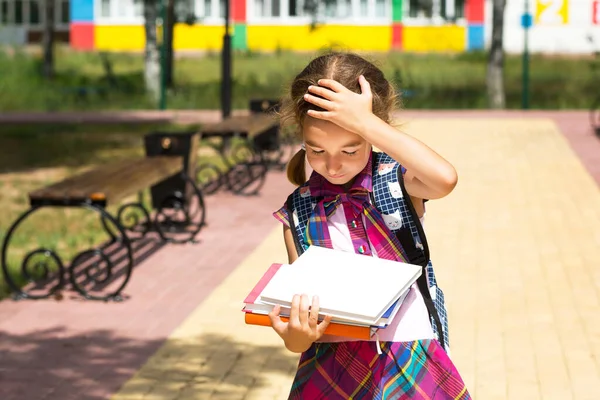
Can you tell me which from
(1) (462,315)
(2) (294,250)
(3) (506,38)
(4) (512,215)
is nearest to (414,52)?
(3) (506,38)

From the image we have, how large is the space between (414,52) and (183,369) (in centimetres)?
3593

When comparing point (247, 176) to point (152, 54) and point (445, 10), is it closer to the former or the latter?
point (152, 54)

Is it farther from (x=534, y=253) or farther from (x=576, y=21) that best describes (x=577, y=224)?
(x=576, y=21)

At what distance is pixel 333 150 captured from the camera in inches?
115

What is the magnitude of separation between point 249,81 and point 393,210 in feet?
87.5

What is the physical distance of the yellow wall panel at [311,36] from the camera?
43.1m

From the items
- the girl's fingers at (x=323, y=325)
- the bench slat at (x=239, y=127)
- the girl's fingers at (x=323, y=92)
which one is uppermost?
the girl's fingers at (x=323, y=92)

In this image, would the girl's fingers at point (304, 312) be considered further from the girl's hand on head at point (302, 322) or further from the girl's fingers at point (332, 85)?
the girl's fingers at point (332, 85)

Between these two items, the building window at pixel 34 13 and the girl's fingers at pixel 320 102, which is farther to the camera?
the building window at pixel 34 13

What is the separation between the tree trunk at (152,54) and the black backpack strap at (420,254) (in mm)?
23446

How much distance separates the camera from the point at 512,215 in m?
10.6

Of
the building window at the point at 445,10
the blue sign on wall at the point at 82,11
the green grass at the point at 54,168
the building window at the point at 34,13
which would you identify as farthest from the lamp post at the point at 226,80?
the building window at the point at 34,13

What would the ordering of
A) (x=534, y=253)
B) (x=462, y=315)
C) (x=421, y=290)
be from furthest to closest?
(x=534, y=253) → (x=462, y=315) → (x=421, y=290)

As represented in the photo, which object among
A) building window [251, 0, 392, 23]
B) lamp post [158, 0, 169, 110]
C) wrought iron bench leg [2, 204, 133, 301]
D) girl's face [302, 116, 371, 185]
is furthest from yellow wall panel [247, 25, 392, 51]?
girl's face [302, 116, 371, 185]
